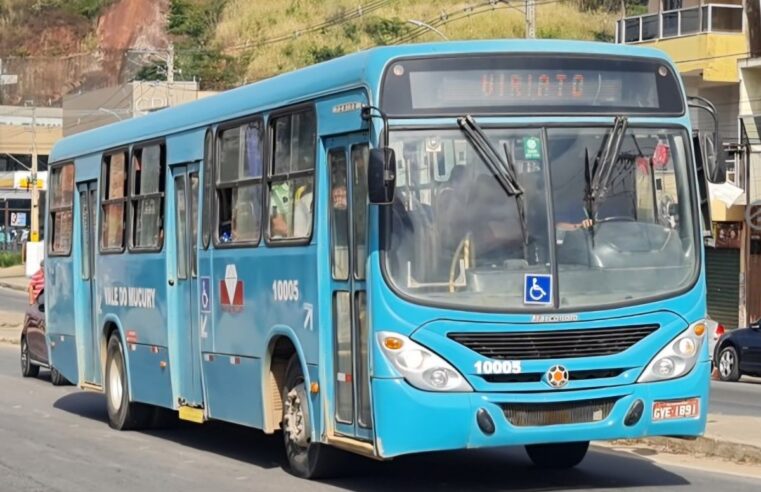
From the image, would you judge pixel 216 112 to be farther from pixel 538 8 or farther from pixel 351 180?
pixel 538 8

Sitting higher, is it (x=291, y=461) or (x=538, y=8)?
(x=538, y=8)

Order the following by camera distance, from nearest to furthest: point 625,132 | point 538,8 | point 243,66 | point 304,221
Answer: point 625,132, point 304,221, point 538,8, point 243,66

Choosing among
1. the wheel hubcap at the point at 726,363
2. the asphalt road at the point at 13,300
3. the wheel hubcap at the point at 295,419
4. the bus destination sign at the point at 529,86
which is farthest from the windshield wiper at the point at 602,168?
the asphalt road at the point at 13,300

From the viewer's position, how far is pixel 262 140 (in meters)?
11.8

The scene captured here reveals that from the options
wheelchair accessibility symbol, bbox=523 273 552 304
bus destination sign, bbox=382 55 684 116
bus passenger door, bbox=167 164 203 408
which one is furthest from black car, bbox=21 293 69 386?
wheelchair accessibility symbol, bbox=523 273 552 304

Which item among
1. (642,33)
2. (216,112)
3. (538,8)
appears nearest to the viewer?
(216,112)

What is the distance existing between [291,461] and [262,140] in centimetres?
261

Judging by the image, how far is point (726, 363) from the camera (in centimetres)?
2483

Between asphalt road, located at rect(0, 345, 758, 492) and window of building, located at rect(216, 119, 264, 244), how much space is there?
6.57 ft

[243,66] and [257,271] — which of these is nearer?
[257,271]

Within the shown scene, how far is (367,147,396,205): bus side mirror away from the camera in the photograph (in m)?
9.23

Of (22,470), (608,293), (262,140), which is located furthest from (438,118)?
(22,470)

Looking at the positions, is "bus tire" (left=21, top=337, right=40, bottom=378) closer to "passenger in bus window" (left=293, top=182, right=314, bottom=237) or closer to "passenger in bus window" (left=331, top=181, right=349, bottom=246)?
"passenger in bus window" (left=293, top=182, right=314, bottom=237)

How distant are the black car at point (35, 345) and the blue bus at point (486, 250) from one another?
11.7 metres
